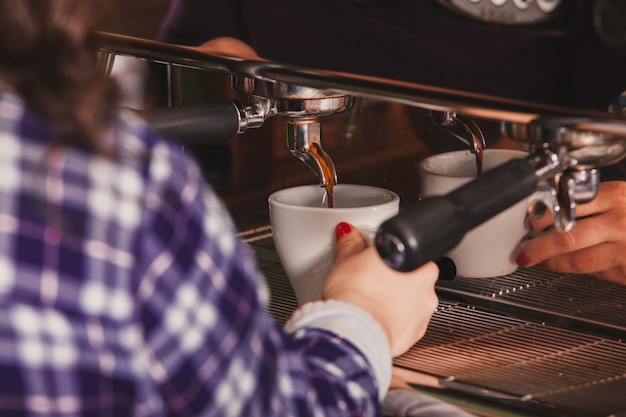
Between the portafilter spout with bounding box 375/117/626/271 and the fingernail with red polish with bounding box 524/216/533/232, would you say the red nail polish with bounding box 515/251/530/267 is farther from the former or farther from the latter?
the portafilter spout with bounding box 375/117/626/271

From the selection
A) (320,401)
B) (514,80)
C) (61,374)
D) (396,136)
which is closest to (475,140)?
(514,80)

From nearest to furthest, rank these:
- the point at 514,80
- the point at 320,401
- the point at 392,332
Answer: the point at 320,401
the point at 392,332
the point at 514,80

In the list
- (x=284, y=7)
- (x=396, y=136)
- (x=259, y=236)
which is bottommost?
(x=259, y=236)

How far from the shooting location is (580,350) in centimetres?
70

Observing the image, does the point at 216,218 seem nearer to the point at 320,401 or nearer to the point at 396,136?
the point at 320,401

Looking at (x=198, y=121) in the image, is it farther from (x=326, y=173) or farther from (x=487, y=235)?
(x=487, y=235)

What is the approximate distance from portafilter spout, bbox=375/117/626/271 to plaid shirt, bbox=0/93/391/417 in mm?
110

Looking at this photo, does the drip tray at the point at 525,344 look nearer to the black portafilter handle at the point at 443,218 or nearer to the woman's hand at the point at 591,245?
the woman's hand at the point at 591,245

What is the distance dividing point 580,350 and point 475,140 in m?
0.19

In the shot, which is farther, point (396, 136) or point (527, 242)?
point (396, 136)

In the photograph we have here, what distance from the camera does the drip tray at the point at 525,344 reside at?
632 millimetres

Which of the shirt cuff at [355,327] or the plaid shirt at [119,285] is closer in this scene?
the plaid shirt at [119,285]

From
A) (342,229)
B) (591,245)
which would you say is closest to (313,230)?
(342,229)

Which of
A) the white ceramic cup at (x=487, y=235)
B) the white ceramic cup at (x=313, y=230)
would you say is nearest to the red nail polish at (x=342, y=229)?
the white ceramic cup at (x=313, y=230)
